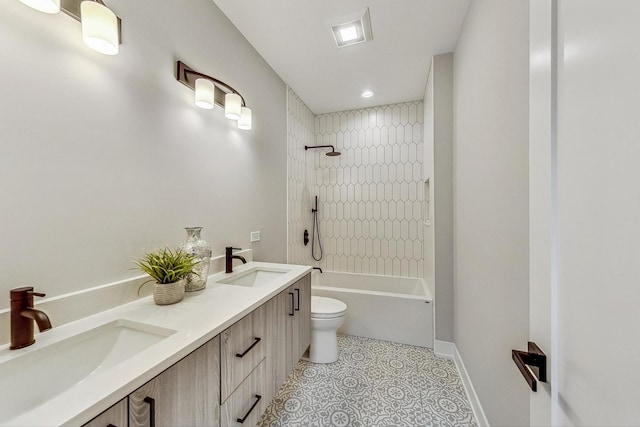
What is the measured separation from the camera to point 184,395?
0.76m

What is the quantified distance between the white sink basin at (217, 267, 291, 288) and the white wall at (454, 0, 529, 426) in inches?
48.6

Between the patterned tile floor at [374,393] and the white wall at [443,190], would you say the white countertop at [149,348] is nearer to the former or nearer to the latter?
the patterned tile floor at [374,393]

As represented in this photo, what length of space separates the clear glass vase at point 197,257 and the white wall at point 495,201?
1448 mm

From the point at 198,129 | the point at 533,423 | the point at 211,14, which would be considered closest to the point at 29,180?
the point at 198,129

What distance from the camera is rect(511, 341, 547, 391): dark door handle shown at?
527mm

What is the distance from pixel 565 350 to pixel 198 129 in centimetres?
179

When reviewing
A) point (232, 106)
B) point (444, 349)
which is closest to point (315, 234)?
point (444, 349)

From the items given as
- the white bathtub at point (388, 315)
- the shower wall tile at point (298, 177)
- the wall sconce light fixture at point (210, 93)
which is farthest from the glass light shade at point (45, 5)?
the white bathtub at point (388, 315)

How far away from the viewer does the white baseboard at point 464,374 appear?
1.44 m

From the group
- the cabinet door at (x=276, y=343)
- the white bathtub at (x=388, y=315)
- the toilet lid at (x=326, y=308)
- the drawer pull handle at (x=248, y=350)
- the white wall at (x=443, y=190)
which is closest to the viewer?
the drawer pull handle at (x=248, y=350)

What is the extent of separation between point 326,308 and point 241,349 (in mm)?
1176

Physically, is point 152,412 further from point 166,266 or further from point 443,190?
point 443,190

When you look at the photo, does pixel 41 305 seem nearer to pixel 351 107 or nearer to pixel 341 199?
pixel 341 199

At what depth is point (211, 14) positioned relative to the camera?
163cm
